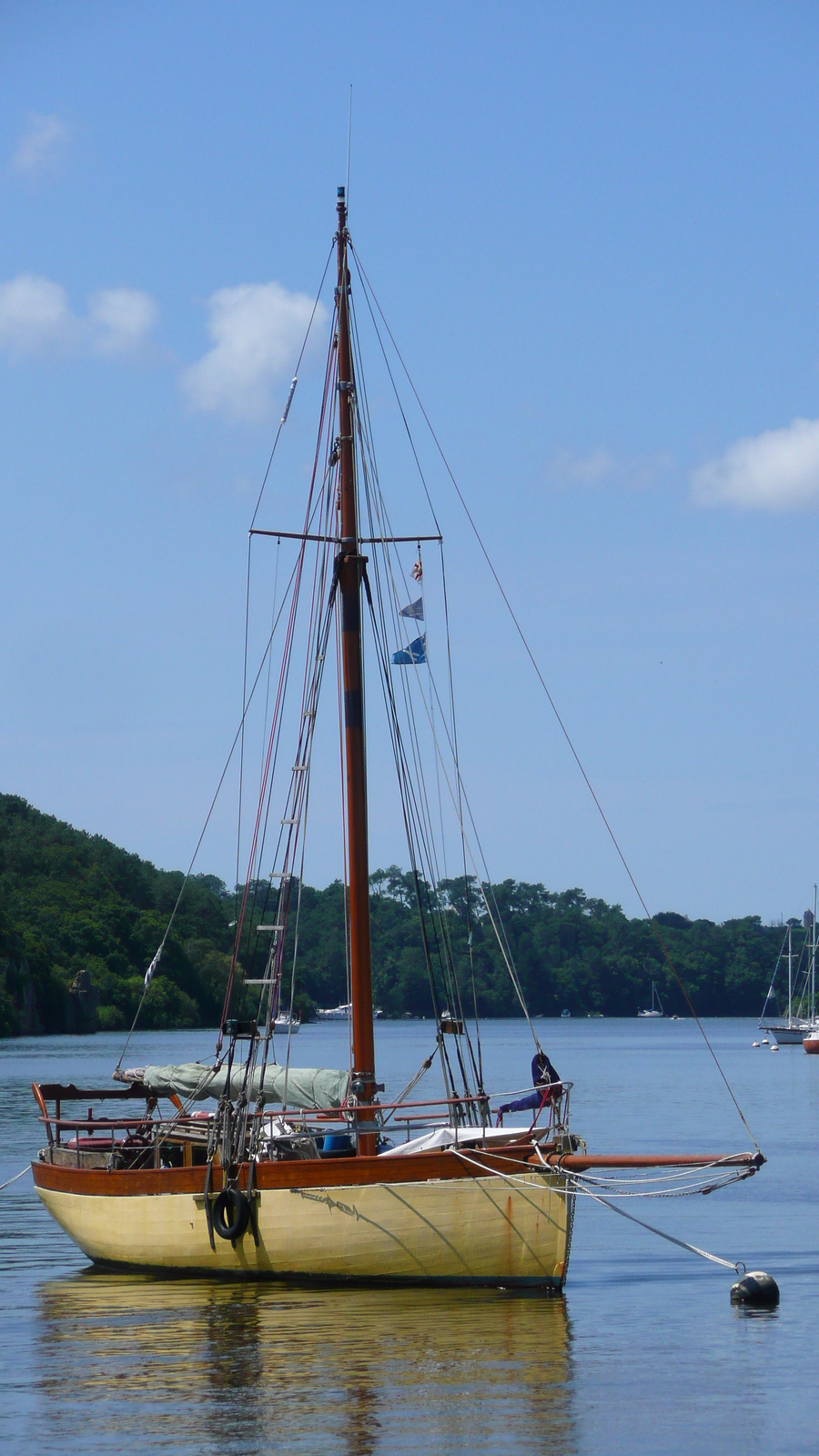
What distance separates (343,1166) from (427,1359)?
12.5 feet

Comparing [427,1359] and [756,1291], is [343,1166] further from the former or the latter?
[756,1291]

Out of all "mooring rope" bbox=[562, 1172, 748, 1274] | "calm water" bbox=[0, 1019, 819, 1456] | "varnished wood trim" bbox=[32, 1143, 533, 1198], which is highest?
"varnished wood trim" bbox=[32, 1143, 533, 1198]

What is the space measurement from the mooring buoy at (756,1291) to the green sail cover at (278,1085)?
23.0ft

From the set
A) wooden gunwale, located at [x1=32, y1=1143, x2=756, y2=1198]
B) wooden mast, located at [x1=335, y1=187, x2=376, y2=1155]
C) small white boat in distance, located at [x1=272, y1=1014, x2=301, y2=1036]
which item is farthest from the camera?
small white boat in distance, located at [x1=272, y1=1014, x2=301, y2=1036]

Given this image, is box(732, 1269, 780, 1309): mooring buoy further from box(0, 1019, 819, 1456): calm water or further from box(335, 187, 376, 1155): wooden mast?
box(335, 187, 376, 1155): wooden mast

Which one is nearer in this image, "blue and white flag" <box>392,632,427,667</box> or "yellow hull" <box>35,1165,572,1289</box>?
"yellow hull" <box>35,1165,572,1289</box>

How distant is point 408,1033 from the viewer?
180375 mm

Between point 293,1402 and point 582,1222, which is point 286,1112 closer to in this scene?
point 293,1402

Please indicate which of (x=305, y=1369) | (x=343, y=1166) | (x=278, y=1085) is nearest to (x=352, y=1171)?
(x=343, y=1166)

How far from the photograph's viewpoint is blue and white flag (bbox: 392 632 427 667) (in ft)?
92.6

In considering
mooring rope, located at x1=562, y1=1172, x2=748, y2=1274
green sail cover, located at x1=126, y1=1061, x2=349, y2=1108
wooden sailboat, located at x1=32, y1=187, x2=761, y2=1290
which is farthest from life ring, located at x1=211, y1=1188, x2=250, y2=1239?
mooring rope, located at x1=562, y1=1172, x2=748, y2=1274

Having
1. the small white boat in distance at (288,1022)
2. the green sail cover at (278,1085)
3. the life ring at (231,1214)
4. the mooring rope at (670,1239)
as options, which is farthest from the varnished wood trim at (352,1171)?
the small white boat in distance at (288,1022)

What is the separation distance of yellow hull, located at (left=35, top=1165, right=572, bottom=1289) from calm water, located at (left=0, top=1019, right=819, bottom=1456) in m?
0.39

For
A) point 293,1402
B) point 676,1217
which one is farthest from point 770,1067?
point 293,1402
